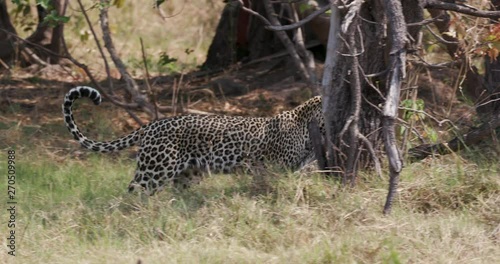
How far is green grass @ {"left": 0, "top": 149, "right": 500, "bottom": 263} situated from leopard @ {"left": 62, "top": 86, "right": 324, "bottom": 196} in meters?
0.41

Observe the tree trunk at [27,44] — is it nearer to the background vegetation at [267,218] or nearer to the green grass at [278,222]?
the background vegetation at [267,218]

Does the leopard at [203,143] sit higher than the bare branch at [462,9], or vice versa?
the bare branch at [462,9]

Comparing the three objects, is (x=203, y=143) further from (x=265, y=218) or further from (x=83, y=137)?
(x=265, y=218)

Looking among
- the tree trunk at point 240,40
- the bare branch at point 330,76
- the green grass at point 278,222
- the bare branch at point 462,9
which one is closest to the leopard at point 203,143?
the green grass at point 278,222

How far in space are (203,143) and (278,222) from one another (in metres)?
1.69

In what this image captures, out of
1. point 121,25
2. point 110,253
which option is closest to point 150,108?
point 110,253

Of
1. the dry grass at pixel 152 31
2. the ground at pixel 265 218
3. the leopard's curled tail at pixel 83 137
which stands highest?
the leopard's curled tail at pixel 83 137

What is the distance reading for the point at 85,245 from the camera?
577 centimetres

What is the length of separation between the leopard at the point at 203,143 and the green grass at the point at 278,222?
41 centimetres

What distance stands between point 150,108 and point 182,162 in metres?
1.75

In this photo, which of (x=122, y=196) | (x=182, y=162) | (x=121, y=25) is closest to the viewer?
(x=122, y=196)

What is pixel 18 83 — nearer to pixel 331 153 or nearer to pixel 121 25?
pixel 121 25

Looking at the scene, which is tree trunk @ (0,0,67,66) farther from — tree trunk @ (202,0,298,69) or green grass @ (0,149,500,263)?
green grass @ (0,149,500,263)

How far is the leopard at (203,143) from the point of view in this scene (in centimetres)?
729
